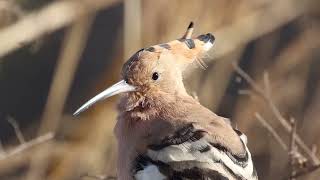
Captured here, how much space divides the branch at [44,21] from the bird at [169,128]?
0.89m

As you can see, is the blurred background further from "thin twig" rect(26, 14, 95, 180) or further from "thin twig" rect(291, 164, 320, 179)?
"thin twig" rect(291, 164, 320, 179)

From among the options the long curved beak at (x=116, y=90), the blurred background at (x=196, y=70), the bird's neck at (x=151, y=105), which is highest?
the long curved beak at (x=116, y=90)

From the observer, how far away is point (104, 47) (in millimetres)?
4156

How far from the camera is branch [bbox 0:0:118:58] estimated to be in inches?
114

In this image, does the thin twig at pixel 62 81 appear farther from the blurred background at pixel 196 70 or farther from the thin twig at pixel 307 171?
the thin twig at pixel 307 171

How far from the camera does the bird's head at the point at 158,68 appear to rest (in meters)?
2.02

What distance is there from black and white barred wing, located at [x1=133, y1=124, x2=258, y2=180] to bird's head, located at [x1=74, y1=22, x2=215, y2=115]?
184 millimetres

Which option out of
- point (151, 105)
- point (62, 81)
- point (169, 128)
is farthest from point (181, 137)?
point (62, 81)

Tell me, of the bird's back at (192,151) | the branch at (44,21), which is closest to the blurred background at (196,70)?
the branch at (44,21)

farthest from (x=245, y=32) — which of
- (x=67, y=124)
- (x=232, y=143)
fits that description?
(x=232, y=143)

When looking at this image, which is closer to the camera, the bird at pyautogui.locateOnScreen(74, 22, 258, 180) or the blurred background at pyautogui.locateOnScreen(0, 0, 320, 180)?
the bird at pyautogui.locateOnScreen(74, 22, 258, 180)

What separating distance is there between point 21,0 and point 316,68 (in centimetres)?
120

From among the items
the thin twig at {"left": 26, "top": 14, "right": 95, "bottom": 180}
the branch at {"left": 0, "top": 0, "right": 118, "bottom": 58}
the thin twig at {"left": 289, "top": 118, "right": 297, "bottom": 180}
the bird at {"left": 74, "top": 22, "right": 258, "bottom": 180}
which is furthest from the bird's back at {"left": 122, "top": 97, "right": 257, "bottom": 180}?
the thin twig at {"left": 26, "top": 14, "right": 95, "bottom": 180}

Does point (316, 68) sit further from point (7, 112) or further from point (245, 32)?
point (7, 112)
